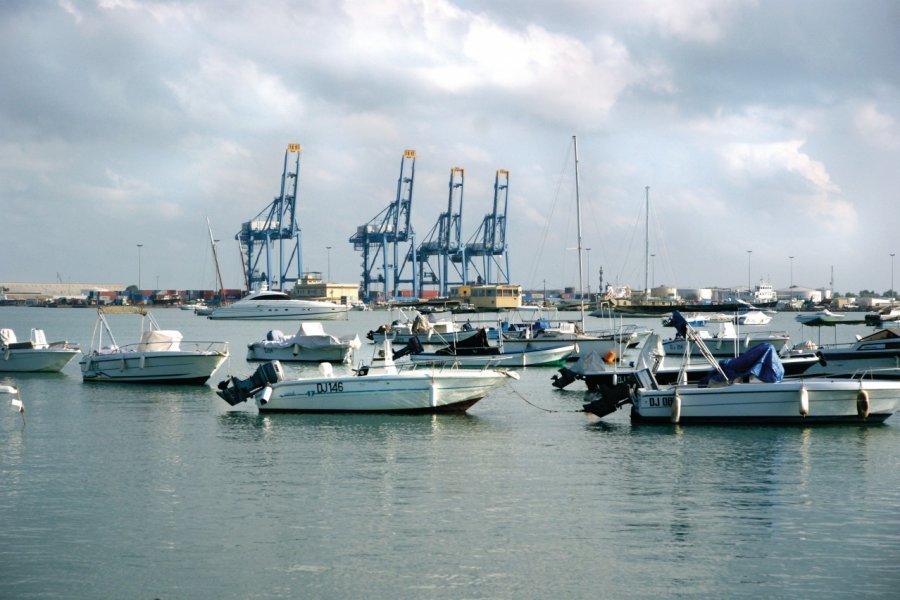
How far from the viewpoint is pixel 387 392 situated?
26422 mm

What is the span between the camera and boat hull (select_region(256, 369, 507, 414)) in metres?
26.4

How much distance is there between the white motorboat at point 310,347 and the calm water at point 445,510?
930 inches

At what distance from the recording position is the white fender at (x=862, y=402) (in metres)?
24.4

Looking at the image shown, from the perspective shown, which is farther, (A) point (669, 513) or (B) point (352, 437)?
(B) point (352, 437)

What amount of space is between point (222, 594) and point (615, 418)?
16797mm

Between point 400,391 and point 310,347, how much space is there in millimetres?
24393

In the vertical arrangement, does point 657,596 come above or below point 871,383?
below

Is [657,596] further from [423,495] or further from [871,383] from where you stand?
[871,383]

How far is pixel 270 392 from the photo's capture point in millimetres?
27344

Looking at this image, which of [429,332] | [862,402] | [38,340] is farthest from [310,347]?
[862,402]

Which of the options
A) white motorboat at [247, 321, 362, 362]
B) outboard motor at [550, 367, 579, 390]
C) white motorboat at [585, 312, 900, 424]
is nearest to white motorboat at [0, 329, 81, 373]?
white motorboat at [247, 321, 362, 362]

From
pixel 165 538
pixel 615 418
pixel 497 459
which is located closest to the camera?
pixel 165 538

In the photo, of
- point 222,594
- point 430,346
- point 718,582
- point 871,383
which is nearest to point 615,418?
point 871,383

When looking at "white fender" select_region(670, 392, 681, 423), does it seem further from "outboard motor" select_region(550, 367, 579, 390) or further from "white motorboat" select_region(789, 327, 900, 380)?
"white motorboat" select_region(789, 327, 900, 380)
